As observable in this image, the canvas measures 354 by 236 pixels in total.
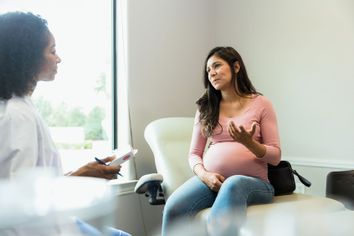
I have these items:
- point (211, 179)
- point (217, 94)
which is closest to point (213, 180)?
point (211, 179)

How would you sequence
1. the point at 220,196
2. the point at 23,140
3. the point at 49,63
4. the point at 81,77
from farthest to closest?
the point at 81,77
the point at 220,196
the point at 49,63
the point at 23,140

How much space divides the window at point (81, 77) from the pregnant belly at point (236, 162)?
1.86 ft

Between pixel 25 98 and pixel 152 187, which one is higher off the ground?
pixel 25 98

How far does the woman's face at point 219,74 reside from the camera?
1.66 metres

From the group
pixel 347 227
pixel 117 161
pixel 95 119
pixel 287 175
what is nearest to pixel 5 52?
pixel 117 161

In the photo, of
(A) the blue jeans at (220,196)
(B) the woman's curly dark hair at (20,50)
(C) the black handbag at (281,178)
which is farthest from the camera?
(C) the black handbag at (281,178)

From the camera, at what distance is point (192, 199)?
145 centimetres

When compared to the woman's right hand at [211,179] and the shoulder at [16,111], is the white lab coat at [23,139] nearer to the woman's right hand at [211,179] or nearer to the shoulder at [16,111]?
the shoulder at [16,111]

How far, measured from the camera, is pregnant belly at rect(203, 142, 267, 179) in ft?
4.85

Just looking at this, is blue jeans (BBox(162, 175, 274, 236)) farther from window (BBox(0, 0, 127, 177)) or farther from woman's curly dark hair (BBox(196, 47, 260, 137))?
window (BBox(0, 0, 127, 177))

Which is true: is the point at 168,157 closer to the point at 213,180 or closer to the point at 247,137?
the point at 213,180

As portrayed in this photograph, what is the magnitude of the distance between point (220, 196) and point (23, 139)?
2.41ft

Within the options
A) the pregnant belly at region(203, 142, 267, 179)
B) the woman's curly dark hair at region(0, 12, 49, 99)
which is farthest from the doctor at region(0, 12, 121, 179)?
the pregnant belly at region(203, 142, 267, 179)

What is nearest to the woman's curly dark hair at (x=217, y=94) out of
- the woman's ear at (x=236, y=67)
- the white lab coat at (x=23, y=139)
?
the woman's ear at (x=236, y=67)
